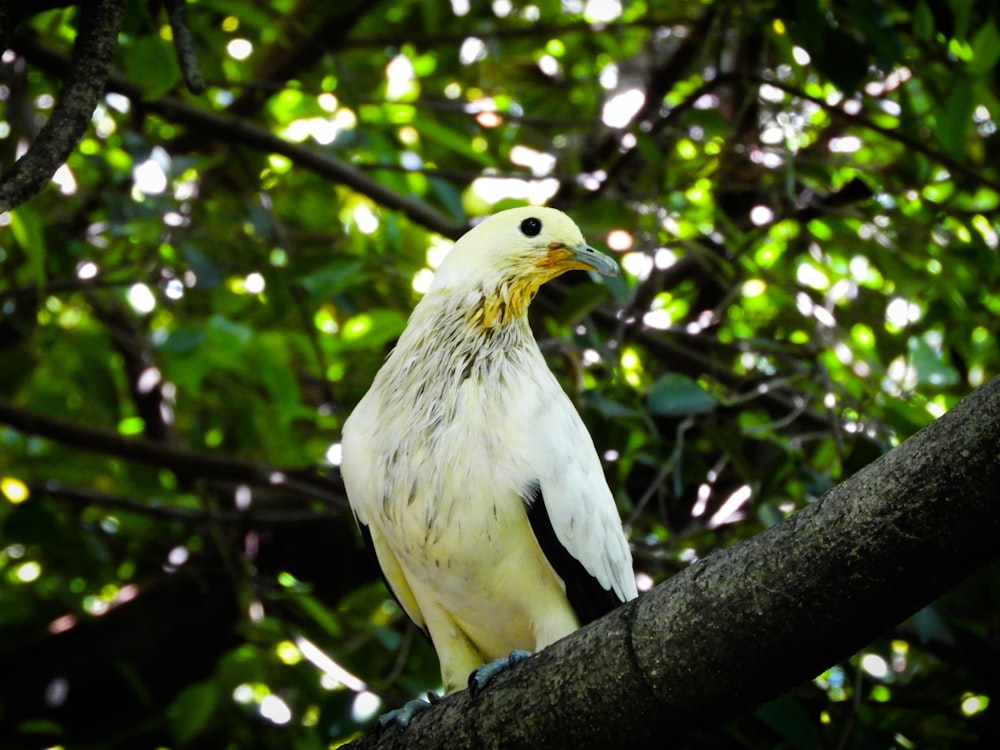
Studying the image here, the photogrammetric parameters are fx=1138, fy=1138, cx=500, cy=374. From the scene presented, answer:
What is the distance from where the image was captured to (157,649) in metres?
5.81

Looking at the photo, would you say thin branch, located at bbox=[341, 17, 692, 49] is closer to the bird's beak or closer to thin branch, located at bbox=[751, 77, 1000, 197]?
thin branch, located at bbox=[751, 77, 1000, 197]

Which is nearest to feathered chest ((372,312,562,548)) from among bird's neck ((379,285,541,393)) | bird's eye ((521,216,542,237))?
bird's neck ((379,285,541,393))

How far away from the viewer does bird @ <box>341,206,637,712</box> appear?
10.5ft

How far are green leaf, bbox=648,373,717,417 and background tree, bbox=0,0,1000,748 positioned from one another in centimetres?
1

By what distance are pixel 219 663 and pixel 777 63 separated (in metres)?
4.32

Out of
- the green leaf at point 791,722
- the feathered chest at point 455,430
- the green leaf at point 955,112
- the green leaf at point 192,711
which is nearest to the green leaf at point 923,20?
the green leaf at point 955,112

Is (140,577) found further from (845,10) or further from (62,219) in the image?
(845,10)

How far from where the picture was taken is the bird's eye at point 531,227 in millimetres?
3783

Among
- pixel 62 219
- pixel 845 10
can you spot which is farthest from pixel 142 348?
pixel 845 10

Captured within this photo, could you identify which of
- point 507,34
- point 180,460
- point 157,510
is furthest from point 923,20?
point 157,510

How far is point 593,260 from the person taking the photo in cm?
379

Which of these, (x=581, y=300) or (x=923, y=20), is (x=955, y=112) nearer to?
(x=923, y=20)

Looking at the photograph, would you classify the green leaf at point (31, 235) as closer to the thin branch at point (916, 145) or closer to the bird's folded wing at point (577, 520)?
the bird's folded wing at point (577, 520)

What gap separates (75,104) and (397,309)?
3297mm
